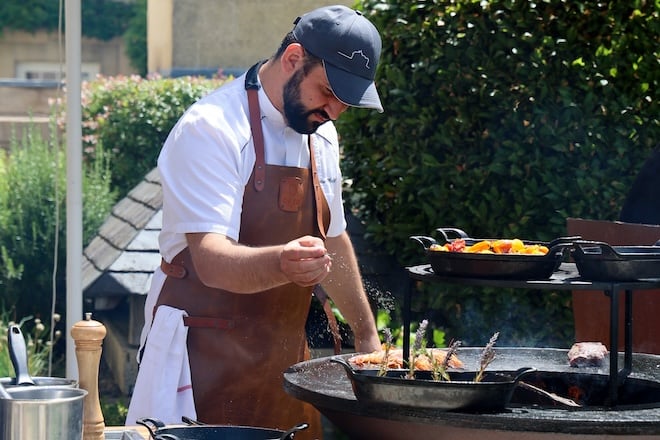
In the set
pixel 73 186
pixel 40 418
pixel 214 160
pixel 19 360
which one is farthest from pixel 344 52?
pixel 73 186

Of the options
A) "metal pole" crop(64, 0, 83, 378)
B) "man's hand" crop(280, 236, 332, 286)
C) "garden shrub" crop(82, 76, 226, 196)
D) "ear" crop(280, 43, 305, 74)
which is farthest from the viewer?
"garden shrub" crop(82, 76, 226, 196)

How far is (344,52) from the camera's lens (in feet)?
9.89

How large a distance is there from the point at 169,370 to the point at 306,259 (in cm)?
71

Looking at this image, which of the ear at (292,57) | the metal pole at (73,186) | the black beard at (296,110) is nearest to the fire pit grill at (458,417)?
the black beard at (296,110)

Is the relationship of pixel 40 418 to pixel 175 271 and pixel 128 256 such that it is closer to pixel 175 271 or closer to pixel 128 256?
pixel 175 271

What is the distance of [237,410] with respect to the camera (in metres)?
3.18

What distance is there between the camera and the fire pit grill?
224 centimetres

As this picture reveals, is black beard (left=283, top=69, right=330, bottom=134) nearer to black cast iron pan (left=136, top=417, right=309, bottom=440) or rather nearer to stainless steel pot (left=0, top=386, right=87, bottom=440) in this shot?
black cast iron pan (left=136, top=417, right=309, bottom=440)

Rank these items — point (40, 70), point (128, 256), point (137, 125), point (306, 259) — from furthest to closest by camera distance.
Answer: point (40, 70) → point (137, 125) → point (128, 256) → point (306, 259)

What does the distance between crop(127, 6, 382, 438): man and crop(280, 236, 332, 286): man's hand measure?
30 centimetres

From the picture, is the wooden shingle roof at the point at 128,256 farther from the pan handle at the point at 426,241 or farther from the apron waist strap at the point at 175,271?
the pan handle at the point at 426,241

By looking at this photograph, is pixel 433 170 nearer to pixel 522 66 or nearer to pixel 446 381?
pixel 522 66


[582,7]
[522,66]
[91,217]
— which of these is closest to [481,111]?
[522,66]

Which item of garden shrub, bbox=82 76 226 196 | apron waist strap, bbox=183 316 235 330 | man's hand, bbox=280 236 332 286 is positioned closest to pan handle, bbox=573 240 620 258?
man's hand, bbox=280 236 332 286
